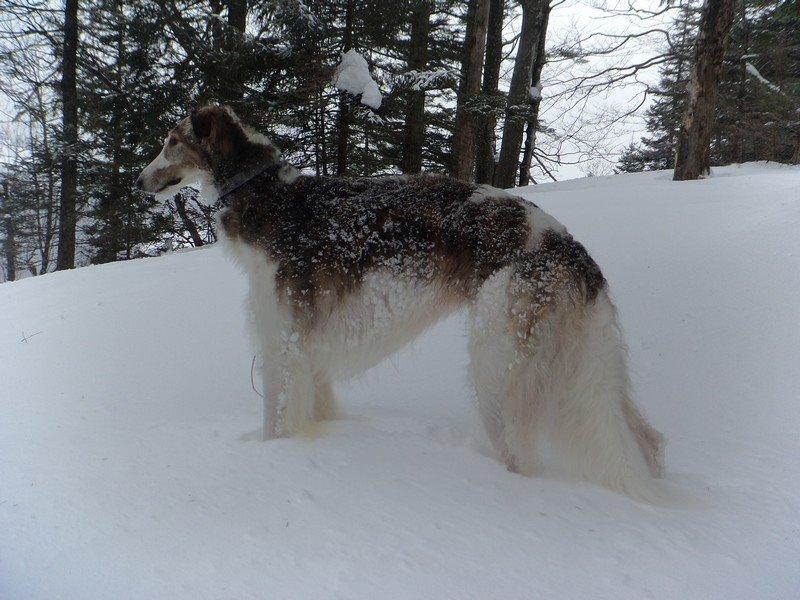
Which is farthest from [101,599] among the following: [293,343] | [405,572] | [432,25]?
→ [432,25]

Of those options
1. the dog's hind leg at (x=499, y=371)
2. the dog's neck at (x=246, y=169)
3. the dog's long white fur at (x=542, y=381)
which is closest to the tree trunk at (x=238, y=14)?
the dog's neck at (x=246, y=169)

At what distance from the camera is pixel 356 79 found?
1000 cm

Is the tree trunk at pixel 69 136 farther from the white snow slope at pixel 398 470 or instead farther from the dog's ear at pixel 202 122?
the dog's ear at pixel 202 122

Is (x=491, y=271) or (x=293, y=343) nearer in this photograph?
(x=491, y=271)

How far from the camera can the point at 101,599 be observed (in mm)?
1421

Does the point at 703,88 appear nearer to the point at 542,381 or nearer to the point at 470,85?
the point at 470,85

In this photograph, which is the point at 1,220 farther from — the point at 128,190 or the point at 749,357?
the point at 749,357

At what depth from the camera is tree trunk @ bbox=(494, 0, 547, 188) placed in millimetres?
11383

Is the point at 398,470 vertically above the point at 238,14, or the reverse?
the point at 238,14

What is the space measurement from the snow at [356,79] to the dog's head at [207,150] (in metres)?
7.76

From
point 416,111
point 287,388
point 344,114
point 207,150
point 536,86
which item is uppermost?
point 536,86

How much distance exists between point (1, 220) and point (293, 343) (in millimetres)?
23253

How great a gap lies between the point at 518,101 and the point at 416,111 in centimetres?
250

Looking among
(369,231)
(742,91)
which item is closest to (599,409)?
(369,231)
